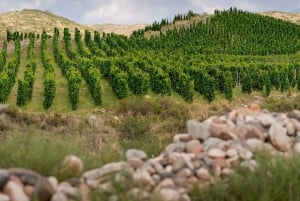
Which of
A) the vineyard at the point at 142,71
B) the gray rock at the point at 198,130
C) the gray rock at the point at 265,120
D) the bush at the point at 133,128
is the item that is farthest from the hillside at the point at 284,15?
the gray rock at the point at 198,130

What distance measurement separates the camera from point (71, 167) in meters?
9.47

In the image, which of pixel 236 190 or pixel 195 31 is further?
pixel 195 31

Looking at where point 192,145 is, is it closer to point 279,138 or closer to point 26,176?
point 279,138

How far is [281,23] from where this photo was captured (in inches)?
3580

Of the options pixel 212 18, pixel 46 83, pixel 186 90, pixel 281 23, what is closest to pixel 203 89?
pixel 186 90

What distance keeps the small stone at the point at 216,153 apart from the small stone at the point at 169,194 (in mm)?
1285

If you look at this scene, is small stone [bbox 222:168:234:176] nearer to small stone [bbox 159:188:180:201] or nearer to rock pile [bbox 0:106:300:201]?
rock pile [bbox 0:106:300:201]

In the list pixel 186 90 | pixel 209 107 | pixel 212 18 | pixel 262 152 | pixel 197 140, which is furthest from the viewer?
pixel 212 18

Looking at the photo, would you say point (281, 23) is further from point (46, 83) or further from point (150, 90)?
point (46, 83)

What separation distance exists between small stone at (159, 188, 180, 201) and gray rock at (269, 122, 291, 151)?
2.71 metres

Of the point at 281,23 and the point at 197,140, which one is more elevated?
the point at 281,23

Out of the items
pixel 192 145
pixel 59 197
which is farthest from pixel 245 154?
pixel 59 197

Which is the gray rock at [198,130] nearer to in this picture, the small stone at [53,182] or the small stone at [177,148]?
the small stone at [177,148]

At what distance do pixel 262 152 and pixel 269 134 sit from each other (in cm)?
114
